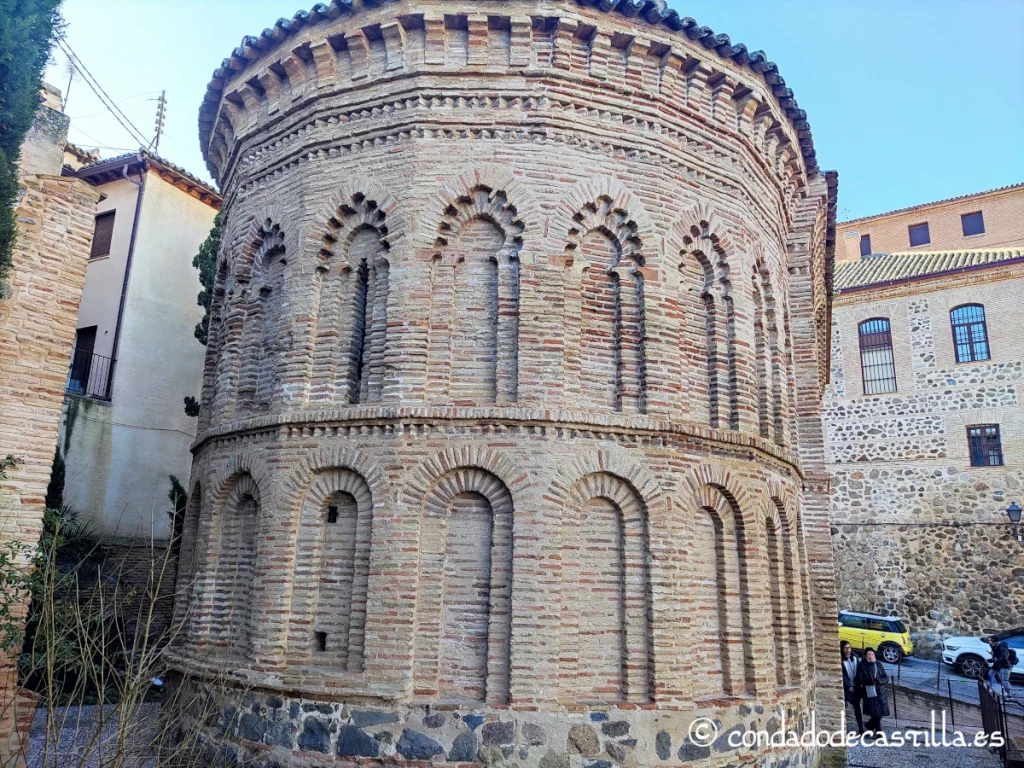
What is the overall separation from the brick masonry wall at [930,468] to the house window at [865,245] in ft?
24.8

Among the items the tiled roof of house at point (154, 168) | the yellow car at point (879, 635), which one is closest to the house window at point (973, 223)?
the yellow car at point (879, 635)

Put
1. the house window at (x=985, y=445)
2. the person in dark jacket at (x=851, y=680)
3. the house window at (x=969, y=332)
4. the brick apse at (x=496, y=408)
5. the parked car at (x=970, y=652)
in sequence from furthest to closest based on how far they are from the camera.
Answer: the house window at (x=969, y=332) < the house window at (x=985, y=445) < the parked car at (x=970, y=652) < the person in dark jacket at (x=851, y=680) < the brick apse at (x=496, y=408)

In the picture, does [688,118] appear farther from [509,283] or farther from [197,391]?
[197,391]

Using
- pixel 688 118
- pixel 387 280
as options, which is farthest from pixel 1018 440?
pixel 387 280

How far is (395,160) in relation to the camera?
8.11m

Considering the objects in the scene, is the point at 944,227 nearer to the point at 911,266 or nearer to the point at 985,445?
the point at 911,266

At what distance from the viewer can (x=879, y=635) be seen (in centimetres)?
1867

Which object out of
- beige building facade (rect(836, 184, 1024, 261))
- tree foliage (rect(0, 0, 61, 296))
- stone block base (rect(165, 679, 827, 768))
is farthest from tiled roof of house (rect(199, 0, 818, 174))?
beige building facade (rect(836, 184, 1024, 261))

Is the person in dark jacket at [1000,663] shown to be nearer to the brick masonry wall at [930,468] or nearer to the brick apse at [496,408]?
the brick masonry wall at [930,468]

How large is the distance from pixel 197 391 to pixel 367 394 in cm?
1099

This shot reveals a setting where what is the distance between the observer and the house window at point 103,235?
16.7 m

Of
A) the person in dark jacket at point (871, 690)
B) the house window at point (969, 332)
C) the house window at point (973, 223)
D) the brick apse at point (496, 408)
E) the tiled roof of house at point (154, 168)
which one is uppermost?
the house window at point (973, 223)

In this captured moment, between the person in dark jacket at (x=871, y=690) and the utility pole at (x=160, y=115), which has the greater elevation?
the utility pole at (x=160, y=115)

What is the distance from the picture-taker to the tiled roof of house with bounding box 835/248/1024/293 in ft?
69.7
